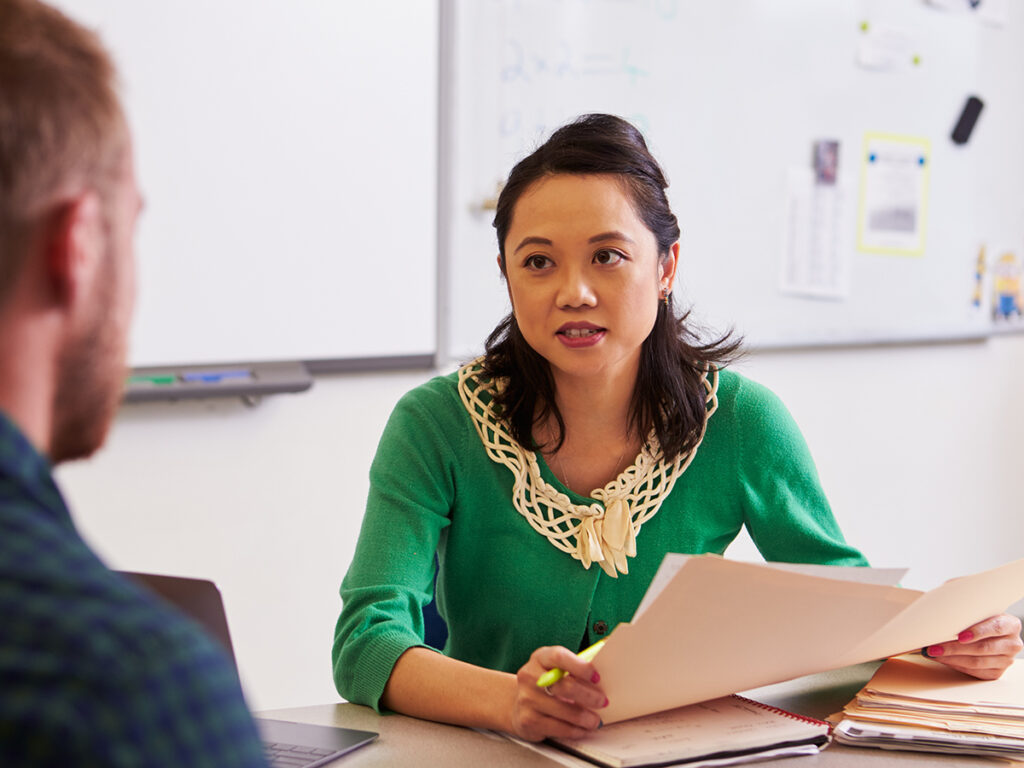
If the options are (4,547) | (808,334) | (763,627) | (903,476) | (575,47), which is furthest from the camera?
(903,476)

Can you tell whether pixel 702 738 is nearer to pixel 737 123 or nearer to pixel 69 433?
pixel 69 433

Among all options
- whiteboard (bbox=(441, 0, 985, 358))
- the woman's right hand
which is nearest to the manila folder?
the woman's right hand

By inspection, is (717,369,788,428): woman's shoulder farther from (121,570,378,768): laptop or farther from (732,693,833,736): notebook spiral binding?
(121,570,378,768): laptop

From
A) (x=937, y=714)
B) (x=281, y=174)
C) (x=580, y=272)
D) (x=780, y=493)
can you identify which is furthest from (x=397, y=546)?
(x=281, y=174)

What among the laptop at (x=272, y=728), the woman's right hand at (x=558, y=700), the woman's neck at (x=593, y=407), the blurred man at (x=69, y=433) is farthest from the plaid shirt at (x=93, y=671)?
the woman's neck at (x=593, y=407)

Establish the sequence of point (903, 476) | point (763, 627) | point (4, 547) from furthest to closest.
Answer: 1. point (903, 476)
2. point (763, 627)
3. point (4, 547)

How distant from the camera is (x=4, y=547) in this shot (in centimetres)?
A: 45

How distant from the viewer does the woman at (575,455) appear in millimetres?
1377

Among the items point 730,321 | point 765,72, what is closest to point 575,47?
point 765,72

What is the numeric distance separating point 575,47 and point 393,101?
51 centimetres

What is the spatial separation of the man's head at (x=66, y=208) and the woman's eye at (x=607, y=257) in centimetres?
87

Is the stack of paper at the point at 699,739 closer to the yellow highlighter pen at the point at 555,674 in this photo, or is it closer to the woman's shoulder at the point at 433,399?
the yellow highlighter pen at the point at 555,674

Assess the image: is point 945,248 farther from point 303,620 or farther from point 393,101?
point 303,620

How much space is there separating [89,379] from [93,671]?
0.18 meters
